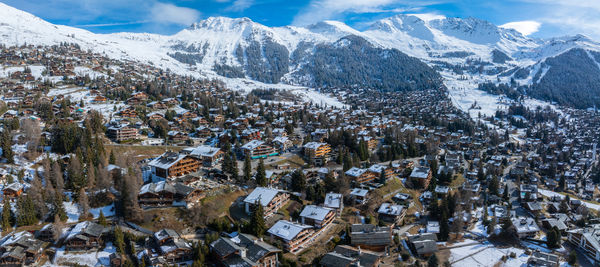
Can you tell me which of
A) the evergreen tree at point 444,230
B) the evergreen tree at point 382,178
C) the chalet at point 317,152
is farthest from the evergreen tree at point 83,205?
the evergreen tree at point 444,230

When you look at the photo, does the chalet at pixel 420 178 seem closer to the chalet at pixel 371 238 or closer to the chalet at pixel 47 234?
the chalet at pixel 371 238

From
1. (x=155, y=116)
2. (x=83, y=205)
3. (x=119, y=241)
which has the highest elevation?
(x=155, y=116)

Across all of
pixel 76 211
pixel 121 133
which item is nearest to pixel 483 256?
pixel 76 211

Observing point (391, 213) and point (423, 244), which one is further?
point (391, 213)

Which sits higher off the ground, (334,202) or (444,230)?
(334,202)

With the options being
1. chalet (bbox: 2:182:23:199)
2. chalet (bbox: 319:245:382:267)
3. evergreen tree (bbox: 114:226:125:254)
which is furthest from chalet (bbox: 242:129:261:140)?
chalet (bbox: 319:245:382:267)

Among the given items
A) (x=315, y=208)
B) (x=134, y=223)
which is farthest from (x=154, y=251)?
(x=315, y=208)

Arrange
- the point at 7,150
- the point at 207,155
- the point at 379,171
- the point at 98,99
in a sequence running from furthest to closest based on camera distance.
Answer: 1. the point at 98,99
2. the point at 379,171
3. the point at 207,155
4. the point at 7,150

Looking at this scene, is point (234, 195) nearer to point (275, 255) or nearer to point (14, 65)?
point (275, 255)

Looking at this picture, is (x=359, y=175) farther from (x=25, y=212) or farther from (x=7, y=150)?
(x=7, y=150)
